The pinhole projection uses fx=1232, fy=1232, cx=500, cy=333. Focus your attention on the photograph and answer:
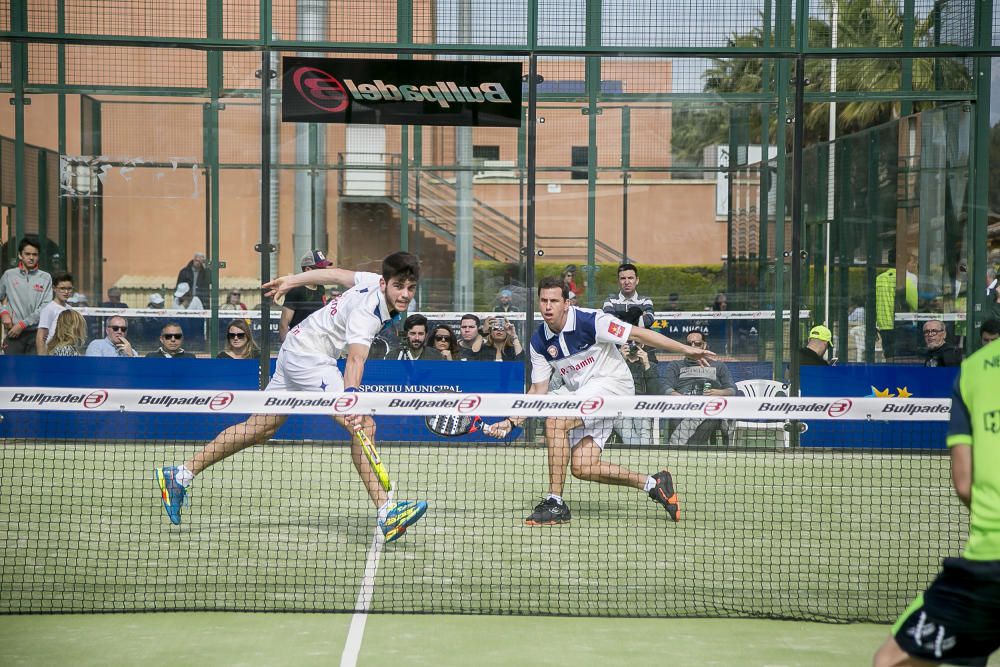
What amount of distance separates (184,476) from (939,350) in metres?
7.59

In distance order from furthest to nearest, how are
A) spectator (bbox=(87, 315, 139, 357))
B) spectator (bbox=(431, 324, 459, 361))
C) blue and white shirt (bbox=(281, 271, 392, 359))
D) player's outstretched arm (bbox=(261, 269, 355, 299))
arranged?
spectator (bbox=(431, 324, 459, 361)), spectator (bbox=(87, 315, 139, 357)), player's outstretched arm (bbox=(261, 269, 355, 299)), blue and white shirt (bbox=(281, 271, 392, 359))

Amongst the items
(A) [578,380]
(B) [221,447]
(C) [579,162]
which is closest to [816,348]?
(C) [579,162]

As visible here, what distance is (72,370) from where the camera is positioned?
1170 cm

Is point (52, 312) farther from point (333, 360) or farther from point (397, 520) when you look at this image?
point (397, 520)

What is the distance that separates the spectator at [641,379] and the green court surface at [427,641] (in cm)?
599

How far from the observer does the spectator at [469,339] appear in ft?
39.0

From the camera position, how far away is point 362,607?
19.3 feet

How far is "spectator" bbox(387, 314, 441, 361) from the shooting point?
1189cm

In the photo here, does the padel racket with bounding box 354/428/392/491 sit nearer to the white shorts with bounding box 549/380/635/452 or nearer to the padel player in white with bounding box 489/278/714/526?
the padel player in white with bounding box 489/278/714/526

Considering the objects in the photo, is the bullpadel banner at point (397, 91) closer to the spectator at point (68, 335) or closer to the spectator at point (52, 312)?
the spectator at point (52, 312)

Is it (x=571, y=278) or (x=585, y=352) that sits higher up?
(x=571, y=278)

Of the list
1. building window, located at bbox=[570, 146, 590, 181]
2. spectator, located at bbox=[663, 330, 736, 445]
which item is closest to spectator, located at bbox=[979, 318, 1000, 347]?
spectator, located at bbox=[663, 330, 736, 445]

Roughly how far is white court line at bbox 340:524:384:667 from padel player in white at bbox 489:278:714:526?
3.90ft

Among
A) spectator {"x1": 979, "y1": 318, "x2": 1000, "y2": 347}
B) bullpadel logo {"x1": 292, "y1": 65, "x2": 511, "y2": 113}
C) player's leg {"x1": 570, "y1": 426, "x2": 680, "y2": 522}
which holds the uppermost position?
bullpadel logo {"x1": 292, "y1": 65, "x2": 511, "y2": 113}
